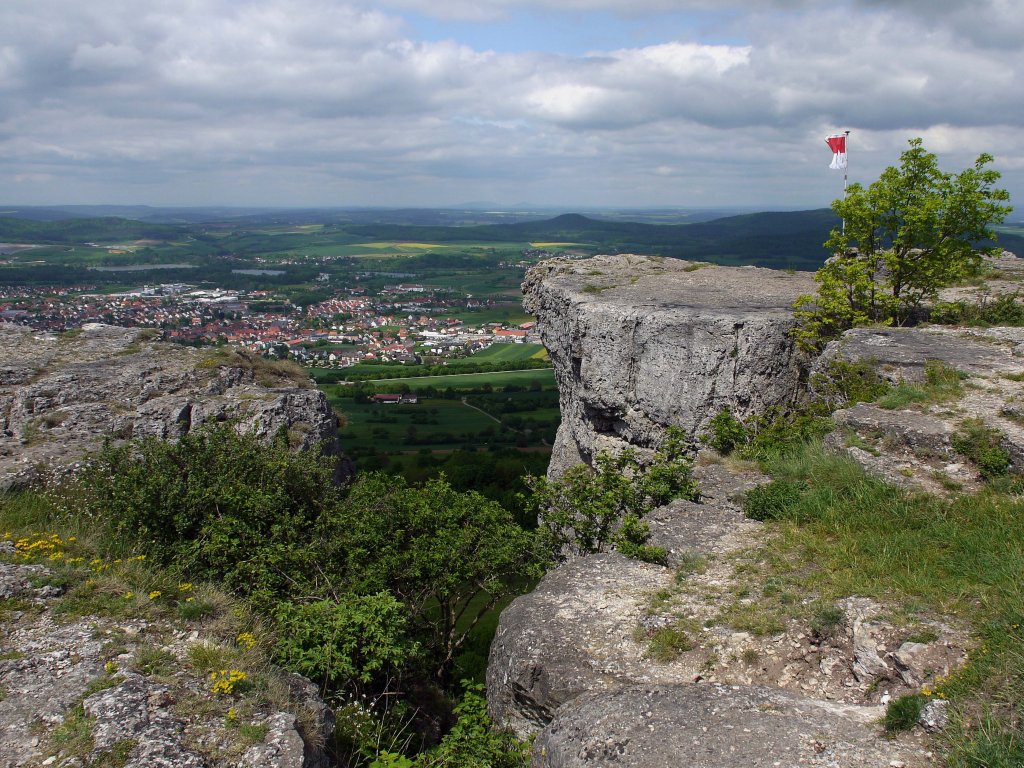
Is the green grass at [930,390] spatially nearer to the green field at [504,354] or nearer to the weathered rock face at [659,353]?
the weathered rock face at [659,353]

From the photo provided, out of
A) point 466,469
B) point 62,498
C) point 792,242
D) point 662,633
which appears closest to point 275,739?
point 662,633

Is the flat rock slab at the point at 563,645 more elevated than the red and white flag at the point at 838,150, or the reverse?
the red and white flag at the point at 838,150

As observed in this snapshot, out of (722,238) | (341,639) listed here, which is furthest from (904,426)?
(722,238)

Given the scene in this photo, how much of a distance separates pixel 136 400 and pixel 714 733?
13207 millimetres

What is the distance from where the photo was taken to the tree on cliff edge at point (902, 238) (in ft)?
37.7

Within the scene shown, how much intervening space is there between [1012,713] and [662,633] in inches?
106

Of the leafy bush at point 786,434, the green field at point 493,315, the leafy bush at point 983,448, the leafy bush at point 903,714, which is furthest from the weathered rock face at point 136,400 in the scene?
the green field at point 493,315

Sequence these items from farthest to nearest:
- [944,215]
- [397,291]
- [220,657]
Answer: [397,291] < [944,215] < [220,657]

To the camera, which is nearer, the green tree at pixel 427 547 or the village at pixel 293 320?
the green tree at pixel 427 547

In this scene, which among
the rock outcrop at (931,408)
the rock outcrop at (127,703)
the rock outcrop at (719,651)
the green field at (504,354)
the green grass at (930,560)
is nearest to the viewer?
the green grass at (930,560)

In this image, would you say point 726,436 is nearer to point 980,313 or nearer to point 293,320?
point 980,313

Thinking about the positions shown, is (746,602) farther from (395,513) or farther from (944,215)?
(944,215)

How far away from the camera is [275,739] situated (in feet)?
17.3

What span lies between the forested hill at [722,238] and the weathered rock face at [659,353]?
40.8m
